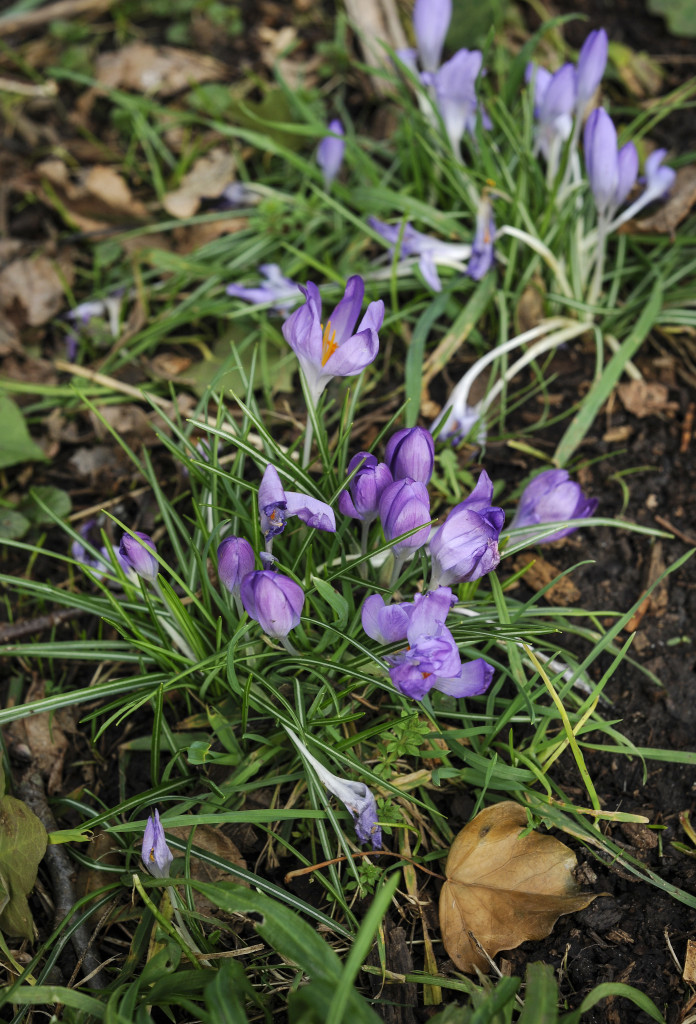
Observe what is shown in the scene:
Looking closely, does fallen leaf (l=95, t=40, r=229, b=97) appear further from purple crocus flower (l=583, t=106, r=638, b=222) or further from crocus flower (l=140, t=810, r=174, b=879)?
crocus flower (l=140, t=810, r=174, b=879)

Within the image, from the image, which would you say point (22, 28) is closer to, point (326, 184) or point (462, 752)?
point (326, 184)

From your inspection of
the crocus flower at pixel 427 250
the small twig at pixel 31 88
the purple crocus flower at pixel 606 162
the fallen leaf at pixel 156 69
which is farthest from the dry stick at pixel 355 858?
Answer: the small twig at pixel 31 88

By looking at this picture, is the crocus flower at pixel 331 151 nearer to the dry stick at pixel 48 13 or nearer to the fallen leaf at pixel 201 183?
the fallen leaf at pixel 201 183

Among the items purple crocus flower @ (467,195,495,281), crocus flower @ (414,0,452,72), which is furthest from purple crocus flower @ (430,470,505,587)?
crocus flower @ (414,0,452,72)

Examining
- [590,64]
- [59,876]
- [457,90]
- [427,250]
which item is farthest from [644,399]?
[59,876]

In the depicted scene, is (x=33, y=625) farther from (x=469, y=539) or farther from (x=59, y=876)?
(x=469, y=539)

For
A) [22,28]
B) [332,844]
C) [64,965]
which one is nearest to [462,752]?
[332,844]

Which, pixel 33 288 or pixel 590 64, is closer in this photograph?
pixel 590 64
